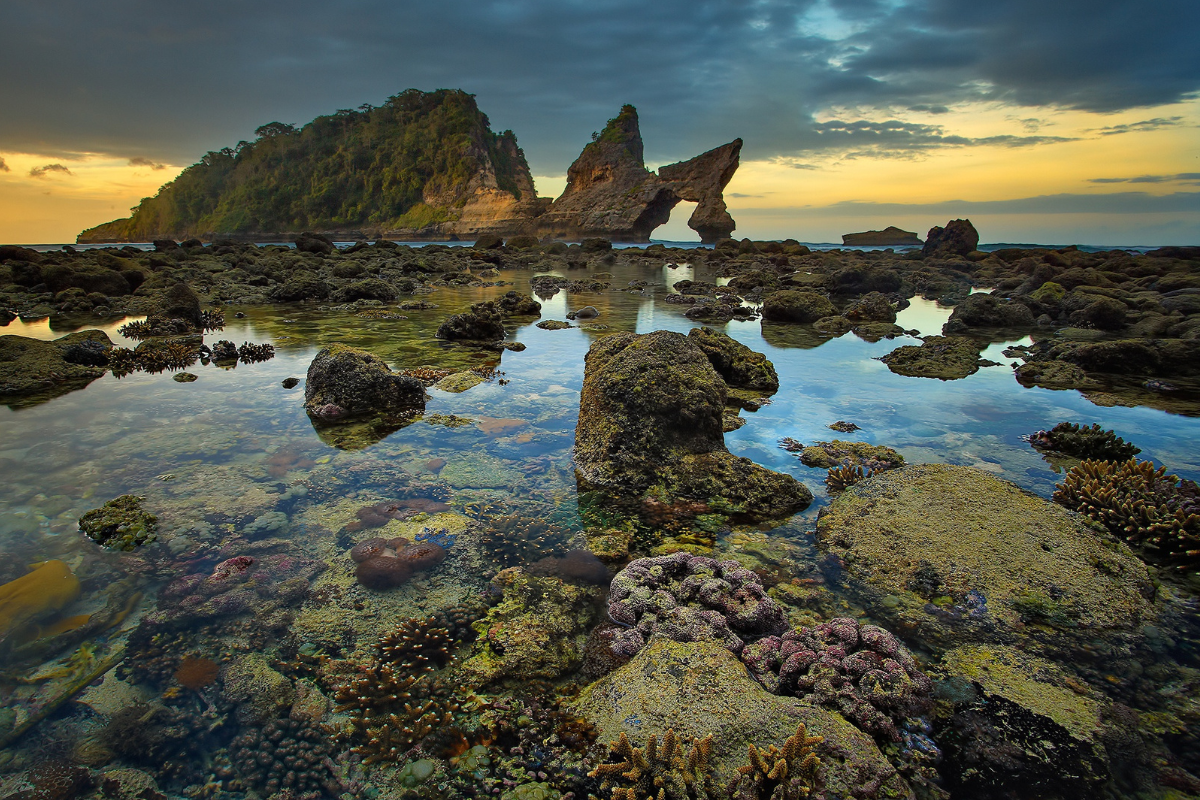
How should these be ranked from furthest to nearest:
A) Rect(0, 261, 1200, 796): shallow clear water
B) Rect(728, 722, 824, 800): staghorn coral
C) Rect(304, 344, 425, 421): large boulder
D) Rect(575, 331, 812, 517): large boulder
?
Rect(304, 344, 425, 421): large boulder
Rect(575, 331, 812, 517): large boulder
Rect(0, 261, 1200, 796): shallow clear water
Rect(728, 722, 824, 800): staghorn coral

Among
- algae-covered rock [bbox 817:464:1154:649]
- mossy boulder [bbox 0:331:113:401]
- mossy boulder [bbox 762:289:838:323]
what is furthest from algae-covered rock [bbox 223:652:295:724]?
mossy boulder [bbox 762:289:838:323]

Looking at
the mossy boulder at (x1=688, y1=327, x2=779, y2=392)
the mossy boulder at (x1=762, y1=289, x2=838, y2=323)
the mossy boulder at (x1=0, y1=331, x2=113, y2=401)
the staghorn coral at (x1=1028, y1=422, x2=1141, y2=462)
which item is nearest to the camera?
the staghorn coral at (x1=1028, y1=422, x2=1141, y2=462)

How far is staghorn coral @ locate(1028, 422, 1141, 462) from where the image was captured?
656cm

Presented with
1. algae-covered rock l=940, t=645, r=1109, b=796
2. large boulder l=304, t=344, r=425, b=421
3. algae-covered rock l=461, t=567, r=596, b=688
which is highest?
large boulder l=304, t=344, r=425, b=421

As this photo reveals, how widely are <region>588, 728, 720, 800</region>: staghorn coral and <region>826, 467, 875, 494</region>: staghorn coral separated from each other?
151 inches

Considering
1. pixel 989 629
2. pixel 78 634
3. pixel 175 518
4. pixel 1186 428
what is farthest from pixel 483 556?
pixel 1186 428

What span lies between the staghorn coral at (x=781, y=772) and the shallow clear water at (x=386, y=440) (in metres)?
2.56

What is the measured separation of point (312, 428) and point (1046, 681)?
7971 millimetres

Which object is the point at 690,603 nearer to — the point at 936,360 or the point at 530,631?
the point at 530,631

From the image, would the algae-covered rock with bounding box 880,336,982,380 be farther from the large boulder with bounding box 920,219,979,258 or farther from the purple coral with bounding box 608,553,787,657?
the large boulder with bounding box 920,219,979,258

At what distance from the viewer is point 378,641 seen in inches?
137

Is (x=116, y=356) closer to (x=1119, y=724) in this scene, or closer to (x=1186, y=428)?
(x=1119, y=724)

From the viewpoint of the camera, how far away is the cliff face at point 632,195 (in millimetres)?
97938

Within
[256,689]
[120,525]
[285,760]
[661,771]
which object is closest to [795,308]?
[661,771]
